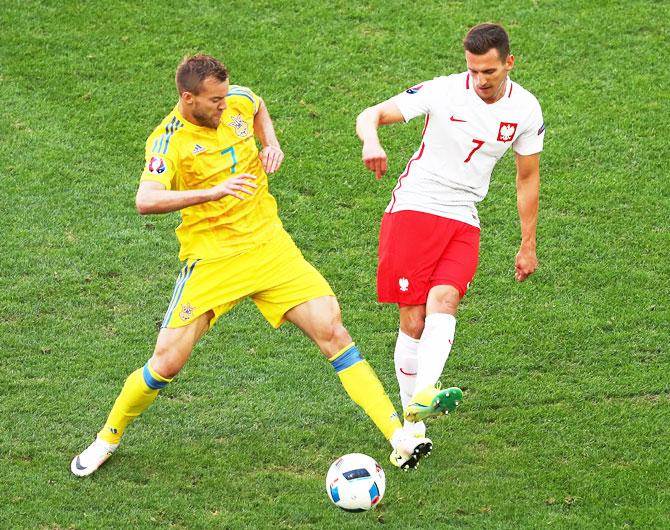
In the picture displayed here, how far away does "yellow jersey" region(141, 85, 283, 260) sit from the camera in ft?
23.9

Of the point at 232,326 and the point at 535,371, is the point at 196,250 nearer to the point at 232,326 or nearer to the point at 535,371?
the point at 232,326

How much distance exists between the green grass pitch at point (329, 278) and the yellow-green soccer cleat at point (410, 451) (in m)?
0.33

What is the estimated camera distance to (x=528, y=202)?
7.67m

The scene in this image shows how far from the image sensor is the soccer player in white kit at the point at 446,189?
728 cm

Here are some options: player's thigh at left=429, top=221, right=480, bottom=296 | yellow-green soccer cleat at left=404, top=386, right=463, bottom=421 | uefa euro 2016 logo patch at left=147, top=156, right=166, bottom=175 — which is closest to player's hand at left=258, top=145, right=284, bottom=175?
uefa euro 2016 logo patch at left=147, top=156, right=166, bottom=175

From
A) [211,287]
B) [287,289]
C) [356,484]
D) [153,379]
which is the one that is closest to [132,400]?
[153,379]

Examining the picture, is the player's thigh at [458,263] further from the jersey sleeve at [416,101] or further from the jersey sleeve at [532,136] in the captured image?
the jersey sleeve at [416,101]

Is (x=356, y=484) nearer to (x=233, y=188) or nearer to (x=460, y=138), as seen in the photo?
(x=233, y=188)

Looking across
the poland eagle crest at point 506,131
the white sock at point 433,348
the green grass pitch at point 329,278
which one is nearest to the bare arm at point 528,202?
the poland eagle crest at point 506,131

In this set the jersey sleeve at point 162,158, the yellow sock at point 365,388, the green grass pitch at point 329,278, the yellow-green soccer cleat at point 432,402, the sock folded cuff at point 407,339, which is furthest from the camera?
the sock folded cuff at point 407,339

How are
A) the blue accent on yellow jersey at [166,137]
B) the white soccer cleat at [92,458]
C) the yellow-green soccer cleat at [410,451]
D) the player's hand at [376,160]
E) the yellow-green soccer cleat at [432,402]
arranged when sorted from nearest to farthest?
the player's hand at [376,160] < the yellow-green soccer cleat at [432,402] < the yellow-green soccer cleat at [410,451] < the blue accent on yellow jersey at [166,137] < the white soccer cleat at [92,458]

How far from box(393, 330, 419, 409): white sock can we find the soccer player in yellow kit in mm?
407

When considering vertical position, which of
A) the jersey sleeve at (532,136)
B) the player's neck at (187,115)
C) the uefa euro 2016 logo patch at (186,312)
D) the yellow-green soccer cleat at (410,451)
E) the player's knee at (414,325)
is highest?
the player's neck at (187,115)

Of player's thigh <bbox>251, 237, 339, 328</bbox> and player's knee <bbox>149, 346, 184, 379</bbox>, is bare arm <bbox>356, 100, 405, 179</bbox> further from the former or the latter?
player's knee <bbox>149, 346, 184, 379</bbox>
